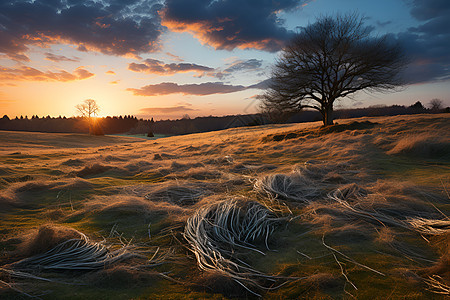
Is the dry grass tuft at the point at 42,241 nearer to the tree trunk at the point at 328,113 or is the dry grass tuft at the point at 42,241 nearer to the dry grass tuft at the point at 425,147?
the dry grass tuft at the point at 425,147

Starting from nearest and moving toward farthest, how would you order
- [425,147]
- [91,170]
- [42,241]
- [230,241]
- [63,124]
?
[42,241] → [230,241] → [91,170] → [425,147] → [63,124]

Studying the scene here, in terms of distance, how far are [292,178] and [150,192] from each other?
2.55 metres

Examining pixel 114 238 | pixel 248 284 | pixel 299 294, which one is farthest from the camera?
pixel 114 238

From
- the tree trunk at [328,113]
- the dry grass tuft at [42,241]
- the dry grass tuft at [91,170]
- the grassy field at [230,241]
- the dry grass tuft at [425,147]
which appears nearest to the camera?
the grassy field at [230,241]

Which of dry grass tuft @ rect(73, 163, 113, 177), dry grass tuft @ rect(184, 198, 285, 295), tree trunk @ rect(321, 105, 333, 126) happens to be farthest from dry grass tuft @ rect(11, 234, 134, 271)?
tree trunk @ rect(321, 105, 333, 126)

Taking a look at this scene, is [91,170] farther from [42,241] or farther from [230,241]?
[230,241]

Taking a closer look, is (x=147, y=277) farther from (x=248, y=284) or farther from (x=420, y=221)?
(x=420, y=221)

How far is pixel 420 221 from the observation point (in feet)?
8.05

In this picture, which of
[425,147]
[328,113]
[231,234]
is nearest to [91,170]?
[231,234]

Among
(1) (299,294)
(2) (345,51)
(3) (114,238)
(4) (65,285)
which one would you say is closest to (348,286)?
(1) (299,294)

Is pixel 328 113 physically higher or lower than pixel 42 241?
higher

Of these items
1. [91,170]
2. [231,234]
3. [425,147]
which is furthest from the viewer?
[425,147]

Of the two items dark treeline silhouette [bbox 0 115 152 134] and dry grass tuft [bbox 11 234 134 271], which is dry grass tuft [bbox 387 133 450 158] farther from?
dark treeline silhouette [bbox 0 115 152 134]

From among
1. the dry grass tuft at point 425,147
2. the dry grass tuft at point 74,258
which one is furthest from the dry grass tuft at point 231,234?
the dry grass tuft at point 425,147
